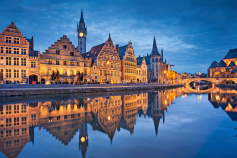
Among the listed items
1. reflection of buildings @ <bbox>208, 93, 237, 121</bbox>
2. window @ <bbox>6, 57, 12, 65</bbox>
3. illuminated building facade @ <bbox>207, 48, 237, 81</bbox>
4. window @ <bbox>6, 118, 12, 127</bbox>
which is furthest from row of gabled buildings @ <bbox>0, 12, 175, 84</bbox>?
illuminated building facade @ <bbox>207, 48, 237, 81</bbox>

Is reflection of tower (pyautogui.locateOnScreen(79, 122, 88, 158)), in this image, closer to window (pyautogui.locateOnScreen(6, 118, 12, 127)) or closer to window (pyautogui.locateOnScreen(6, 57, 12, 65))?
window (pyautogui.locateOnScreen(6, 118, 12, 127))

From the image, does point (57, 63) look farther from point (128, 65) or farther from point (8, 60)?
point (128, 65)

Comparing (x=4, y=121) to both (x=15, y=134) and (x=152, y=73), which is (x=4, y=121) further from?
(x=152, y=73)

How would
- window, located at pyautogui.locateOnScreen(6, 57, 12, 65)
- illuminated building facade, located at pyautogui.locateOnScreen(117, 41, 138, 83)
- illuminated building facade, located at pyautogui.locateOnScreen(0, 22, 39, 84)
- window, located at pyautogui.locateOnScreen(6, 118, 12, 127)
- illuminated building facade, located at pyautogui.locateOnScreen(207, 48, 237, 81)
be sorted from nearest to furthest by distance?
1. window, located at pyautogui.locateOnScreen(6, 118, 12, 127)
2. illuminated building facade, located at pyautogui.locateOnScreen(0, 22, 39, 84)
3. window, located at pyautogui.locateOnScreen(6, 57, 12, 65)
4. illuminated building facade, located at pyautogui.locateOnScreen(117, 41, 138, 83)
5. illuminated building facade, located at pyautogui.locateOnScreen(207, 48, 237, 81)

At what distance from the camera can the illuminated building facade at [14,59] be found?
32250 millimetres

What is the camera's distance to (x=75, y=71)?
4056cm

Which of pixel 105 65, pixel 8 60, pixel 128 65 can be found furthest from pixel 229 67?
pixel 8 60

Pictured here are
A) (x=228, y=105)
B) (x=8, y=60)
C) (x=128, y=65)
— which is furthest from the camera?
(x=128, y=65)

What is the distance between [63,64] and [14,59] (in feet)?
34.4

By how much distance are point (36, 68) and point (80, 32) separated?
3737 centimetres

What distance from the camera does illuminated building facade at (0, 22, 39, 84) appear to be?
32.2 metres

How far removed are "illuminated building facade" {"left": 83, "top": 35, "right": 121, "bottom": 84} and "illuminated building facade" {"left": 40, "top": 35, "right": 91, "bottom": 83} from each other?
101 inches

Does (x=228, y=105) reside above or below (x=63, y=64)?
below

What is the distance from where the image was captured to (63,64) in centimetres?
3872
